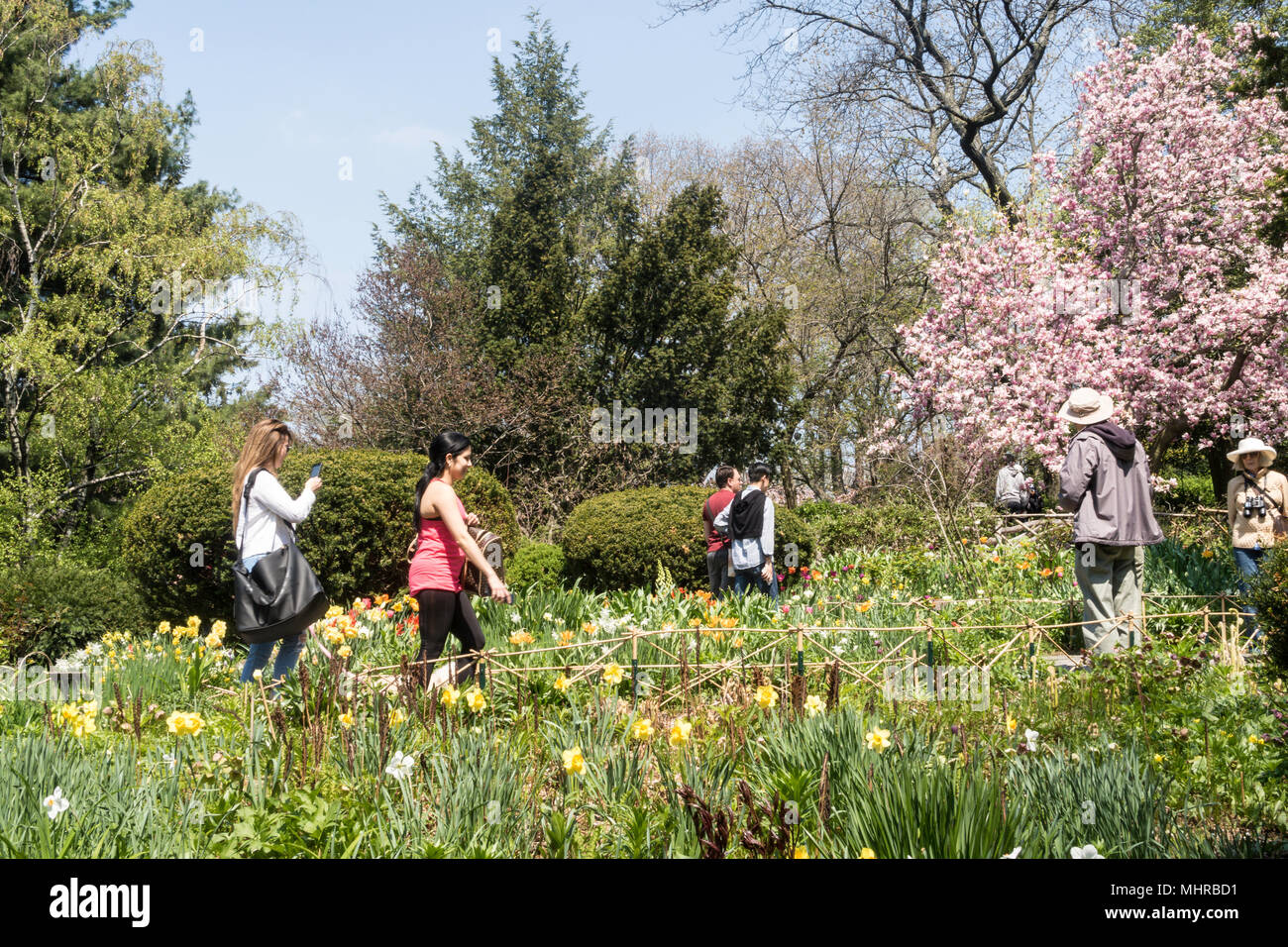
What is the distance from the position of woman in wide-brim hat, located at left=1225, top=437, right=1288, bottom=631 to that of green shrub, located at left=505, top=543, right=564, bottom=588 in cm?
611

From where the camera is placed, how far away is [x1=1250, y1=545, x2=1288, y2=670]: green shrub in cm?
318

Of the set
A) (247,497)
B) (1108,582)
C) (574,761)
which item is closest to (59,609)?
(247,497)

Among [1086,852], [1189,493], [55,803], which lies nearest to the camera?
[1086,852]

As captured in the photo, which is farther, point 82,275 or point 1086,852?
point 82,275

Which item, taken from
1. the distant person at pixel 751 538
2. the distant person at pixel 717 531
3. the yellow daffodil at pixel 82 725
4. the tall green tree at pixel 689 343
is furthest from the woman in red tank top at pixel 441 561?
the tall green tree at pixel 689 343

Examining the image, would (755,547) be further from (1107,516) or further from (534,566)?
(534,566)

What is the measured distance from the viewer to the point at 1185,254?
11.7 metres

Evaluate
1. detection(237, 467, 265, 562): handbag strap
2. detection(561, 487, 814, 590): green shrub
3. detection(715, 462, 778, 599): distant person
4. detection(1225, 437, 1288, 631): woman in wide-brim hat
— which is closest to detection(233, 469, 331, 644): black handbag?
detection(237, 467, 265, 562): handbag strap

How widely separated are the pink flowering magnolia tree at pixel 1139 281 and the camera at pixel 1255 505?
14.7 feet

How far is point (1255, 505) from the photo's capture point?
6320 mm

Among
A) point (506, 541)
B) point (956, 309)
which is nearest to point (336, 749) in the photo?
point (506, 541)

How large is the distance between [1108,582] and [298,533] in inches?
252

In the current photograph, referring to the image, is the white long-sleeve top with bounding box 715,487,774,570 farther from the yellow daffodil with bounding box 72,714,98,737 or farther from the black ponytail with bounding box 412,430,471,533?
the yellow daffodil with bounding box 72,714,98,737
